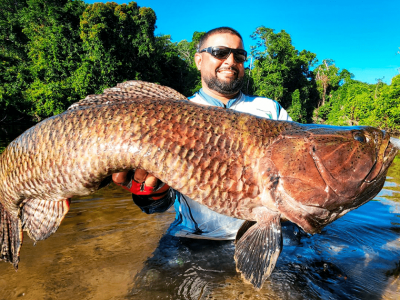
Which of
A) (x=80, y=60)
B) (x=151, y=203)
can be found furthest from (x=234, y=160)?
(x=80, y=60)

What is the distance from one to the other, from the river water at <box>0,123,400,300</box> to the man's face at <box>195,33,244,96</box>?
2131 millimetres

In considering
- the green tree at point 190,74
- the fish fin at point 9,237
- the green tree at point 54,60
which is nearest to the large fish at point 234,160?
the fish fin at point 9,237

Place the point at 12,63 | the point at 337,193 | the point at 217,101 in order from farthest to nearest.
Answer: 1. the point at 12,63
2. the point at 217,101
3. the point at 337,193

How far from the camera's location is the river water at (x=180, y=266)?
2344 mm

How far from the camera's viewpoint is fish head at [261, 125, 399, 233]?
5.07ft

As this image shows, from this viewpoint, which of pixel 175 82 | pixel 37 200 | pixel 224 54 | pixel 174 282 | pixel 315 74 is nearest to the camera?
pixel 37 200

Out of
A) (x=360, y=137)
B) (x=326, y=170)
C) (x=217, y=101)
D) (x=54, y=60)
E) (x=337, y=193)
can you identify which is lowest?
(x=337, y=193)

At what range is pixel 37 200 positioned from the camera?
202 cm

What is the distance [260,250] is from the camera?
1680 millimetres

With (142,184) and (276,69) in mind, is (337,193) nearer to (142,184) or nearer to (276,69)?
(142,184)

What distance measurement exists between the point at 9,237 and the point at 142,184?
1298 mm

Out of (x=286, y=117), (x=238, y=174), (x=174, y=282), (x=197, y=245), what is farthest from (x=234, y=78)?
(x=174, y=282)

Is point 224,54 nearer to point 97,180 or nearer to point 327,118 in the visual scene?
point 97,180

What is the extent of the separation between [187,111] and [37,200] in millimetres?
1503
